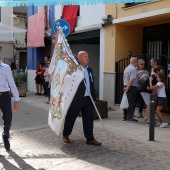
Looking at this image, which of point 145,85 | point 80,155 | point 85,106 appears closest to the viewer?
point 80,155

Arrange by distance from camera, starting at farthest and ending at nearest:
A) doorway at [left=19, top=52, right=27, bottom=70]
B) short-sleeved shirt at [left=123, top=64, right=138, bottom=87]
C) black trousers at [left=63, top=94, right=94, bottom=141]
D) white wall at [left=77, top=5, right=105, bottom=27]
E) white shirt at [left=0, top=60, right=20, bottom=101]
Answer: doorway at [left=19, top=52, right=27, bottom=70] < white wall at [left=77, top=5, right=105, bottom=27] < short-sleeved shirt at [left=123, top=64, right=138, bottom=87] < black trousers at [left=63, top=94, right=94, bottom=141] < white shirt at [left=0, top=60, right=20, bottom=101]

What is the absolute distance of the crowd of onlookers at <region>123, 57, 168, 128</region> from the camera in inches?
324

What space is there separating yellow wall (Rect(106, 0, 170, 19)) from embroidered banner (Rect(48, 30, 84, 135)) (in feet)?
14.1

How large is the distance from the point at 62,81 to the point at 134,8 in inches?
212

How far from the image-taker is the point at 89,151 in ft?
19.8

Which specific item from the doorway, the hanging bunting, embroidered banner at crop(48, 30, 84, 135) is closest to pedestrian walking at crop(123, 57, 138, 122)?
embroidered banner at crop(48, 30, 84, 135)

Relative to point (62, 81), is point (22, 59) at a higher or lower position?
higher

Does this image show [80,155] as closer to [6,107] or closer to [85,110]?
[85,110]

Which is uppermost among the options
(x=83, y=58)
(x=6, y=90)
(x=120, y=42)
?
(x=120, y=42)

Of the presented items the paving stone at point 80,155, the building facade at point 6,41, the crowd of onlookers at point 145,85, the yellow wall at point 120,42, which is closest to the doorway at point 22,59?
the building facade at point 6,41

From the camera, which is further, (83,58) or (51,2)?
(51,2)

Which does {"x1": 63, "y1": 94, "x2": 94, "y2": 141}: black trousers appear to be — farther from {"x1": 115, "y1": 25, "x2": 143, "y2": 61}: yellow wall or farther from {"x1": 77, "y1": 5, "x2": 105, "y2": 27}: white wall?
{"x1": 77, "y1": 5, "x2": 105, "y2": 27}: white wall

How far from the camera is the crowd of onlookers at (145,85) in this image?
8.24 meters

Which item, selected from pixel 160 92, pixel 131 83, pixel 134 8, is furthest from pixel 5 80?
pixel 134 8
